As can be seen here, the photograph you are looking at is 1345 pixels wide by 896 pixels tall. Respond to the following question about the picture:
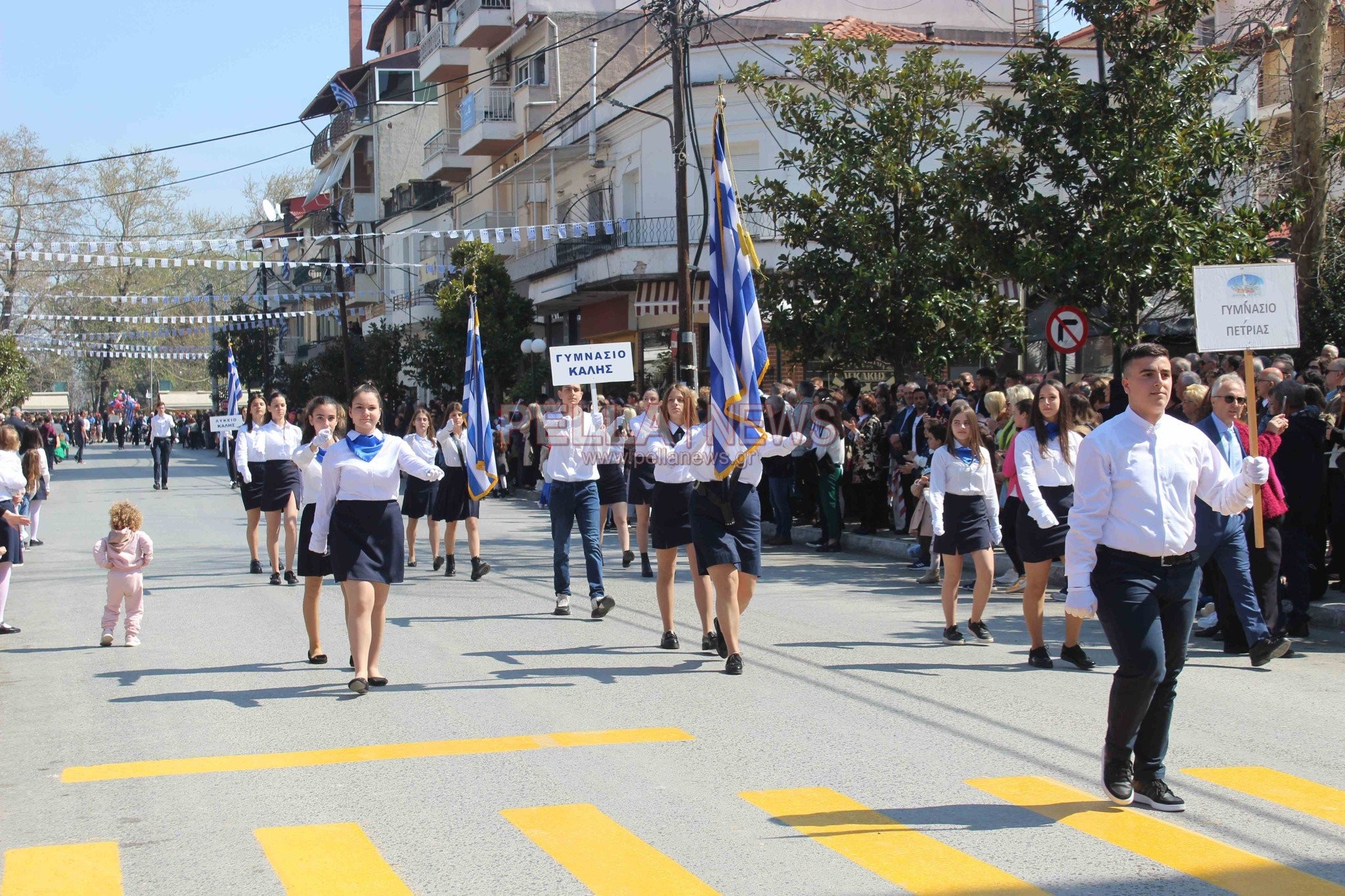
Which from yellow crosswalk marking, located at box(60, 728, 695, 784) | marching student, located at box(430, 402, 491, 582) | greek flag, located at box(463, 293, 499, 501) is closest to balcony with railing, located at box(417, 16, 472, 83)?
greek flag, located at box(463, 293, 499, 501)

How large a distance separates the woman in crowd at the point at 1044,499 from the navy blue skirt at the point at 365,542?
4125mm

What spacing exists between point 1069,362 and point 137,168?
164 ft

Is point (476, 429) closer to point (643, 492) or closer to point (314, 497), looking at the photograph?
point (643, 492)

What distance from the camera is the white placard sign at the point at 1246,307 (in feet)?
27.5

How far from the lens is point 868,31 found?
3052 cm

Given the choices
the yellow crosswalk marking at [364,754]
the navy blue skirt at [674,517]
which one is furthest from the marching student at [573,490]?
the yellow crosswalk marking at [364,754]

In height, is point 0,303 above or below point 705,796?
above

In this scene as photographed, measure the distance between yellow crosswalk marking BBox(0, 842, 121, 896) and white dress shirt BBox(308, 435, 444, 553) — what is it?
3210 millimetres

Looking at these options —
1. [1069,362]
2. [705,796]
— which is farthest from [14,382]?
[705,796]

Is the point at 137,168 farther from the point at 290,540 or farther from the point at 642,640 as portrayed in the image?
the point at 642,640

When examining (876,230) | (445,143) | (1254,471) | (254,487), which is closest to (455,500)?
(254,487)

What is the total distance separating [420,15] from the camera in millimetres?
57469

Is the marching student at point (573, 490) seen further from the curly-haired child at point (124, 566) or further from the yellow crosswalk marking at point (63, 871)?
the yellow crosswalk marking at point (63, 871)

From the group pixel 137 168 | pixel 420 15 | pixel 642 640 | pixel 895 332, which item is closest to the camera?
pixel 642 640
